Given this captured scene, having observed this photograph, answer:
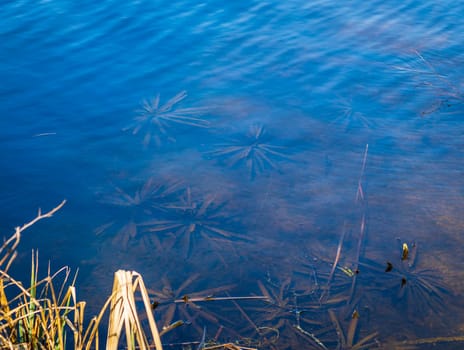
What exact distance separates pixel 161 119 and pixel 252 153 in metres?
0.86

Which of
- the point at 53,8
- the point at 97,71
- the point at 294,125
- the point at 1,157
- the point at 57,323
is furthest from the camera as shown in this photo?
the point at 53,8

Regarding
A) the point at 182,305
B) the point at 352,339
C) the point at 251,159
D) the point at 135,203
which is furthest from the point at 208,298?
the point at 251,159

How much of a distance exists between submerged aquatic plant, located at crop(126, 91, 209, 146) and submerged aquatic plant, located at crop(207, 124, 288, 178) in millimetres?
355

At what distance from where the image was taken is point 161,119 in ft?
13.8

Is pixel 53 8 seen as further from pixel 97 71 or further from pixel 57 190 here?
pixel 57 190

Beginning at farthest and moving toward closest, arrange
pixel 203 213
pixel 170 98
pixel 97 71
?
1. pixel 97 71
2. pixel 170 98
3. pixel 203 213

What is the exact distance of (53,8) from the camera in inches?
234

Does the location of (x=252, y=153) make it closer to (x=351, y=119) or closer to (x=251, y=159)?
(x=251, y=159)

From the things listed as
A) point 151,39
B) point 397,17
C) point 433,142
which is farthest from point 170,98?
point 397,17

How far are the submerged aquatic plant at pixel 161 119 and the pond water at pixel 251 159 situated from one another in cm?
2

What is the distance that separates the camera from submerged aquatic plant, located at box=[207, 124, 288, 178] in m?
3.73

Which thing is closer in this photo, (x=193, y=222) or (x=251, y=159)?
(x=193, y=222)

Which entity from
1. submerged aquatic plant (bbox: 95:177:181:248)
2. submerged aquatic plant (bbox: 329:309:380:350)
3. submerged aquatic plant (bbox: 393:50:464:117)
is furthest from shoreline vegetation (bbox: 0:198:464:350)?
submerged aquatic plant (bbox: 393:50:464:117)

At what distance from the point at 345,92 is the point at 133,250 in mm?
2400
